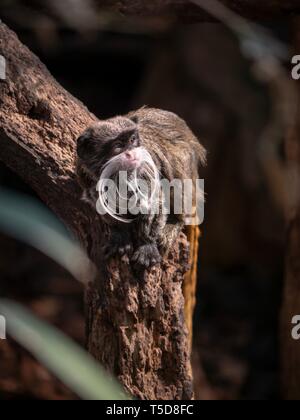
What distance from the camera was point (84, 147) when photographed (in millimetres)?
3512

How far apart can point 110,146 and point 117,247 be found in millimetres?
481

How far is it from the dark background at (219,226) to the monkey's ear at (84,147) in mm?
3035

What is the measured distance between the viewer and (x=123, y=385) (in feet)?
11.5

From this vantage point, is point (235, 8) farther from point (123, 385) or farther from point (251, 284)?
point (251, 284)

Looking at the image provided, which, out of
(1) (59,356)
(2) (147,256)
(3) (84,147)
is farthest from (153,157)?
(1) (59,356)

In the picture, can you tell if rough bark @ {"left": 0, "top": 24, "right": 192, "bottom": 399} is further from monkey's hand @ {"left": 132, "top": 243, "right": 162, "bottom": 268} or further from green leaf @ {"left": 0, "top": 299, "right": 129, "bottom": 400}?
green leaf @ {"left": 0, "top": 299, "right": 129, "bottom": 400}

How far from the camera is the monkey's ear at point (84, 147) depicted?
3.51 m

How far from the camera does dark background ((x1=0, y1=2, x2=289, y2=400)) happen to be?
671cm

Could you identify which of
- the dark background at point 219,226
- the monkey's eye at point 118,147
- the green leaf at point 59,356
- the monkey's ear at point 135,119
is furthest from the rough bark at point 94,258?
the dark background at point 219,226

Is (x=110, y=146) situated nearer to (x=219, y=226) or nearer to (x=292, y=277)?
(x=292, y=277)

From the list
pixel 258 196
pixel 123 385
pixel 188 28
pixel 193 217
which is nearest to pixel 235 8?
pixel 193 217

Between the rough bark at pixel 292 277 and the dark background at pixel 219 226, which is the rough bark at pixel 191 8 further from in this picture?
the dark background at pixel 219 226

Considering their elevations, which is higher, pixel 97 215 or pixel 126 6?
pixel 126 6

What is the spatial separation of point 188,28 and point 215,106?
78 centimetres
